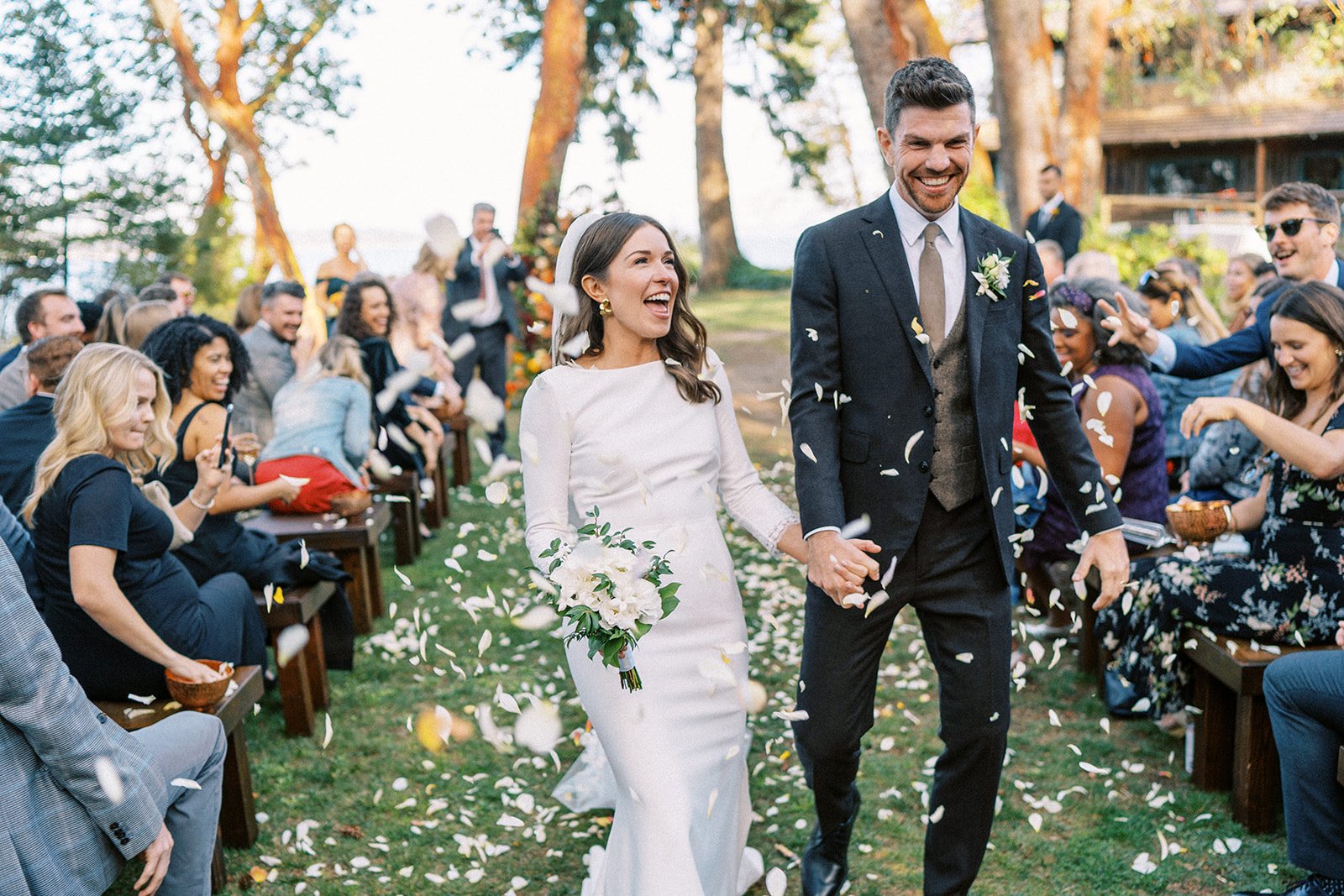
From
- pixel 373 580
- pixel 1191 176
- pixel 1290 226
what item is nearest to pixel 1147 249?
pixel 1290 226

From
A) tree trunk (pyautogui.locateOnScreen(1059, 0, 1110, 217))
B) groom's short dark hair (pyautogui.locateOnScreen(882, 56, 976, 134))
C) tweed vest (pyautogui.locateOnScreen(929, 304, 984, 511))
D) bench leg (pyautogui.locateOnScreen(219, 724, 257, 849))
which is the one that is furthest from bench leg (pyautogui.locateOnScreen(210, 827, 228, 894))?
tree trunk (pyautogui.locateOnScreen(1059, 0, 1110, 217))

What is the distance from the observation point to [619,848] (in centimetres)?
300

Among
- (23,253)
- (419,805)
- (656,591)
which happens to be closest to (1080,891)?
(656,591)

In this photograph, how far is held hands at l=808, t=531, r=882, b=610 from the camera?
111 inches

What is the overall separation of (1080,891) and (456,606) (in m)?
4.09

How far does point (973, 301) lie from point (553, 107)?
42.7 feet

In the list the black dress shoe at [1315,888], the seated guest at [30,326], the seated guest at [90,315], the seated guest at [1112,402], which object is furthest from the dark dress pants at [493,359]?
the black dress shoe at [1315,888]

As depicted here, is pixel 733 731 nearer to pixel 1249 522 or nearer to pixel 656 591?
pixel 656 591

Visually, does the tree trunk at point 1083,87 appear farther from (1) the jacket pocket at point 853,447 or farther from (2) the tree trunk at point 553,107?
(1) the jacket pocket at point 853,447

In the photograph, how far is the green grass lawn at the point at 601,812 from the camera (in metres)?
3.67

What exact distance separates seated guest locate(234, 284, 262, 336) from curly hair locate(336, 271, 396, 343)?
137 cm

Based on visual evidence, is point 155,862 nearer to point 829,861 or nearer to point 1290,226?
point 829,861

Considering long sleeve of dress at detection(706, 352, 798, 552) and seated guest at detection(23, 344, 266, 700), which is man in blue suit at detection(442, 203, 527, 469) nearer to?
seated guest at detection(23, 344, 266, 700)

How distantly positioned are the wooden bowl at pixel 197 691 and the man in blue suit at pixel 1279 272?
3.57m
